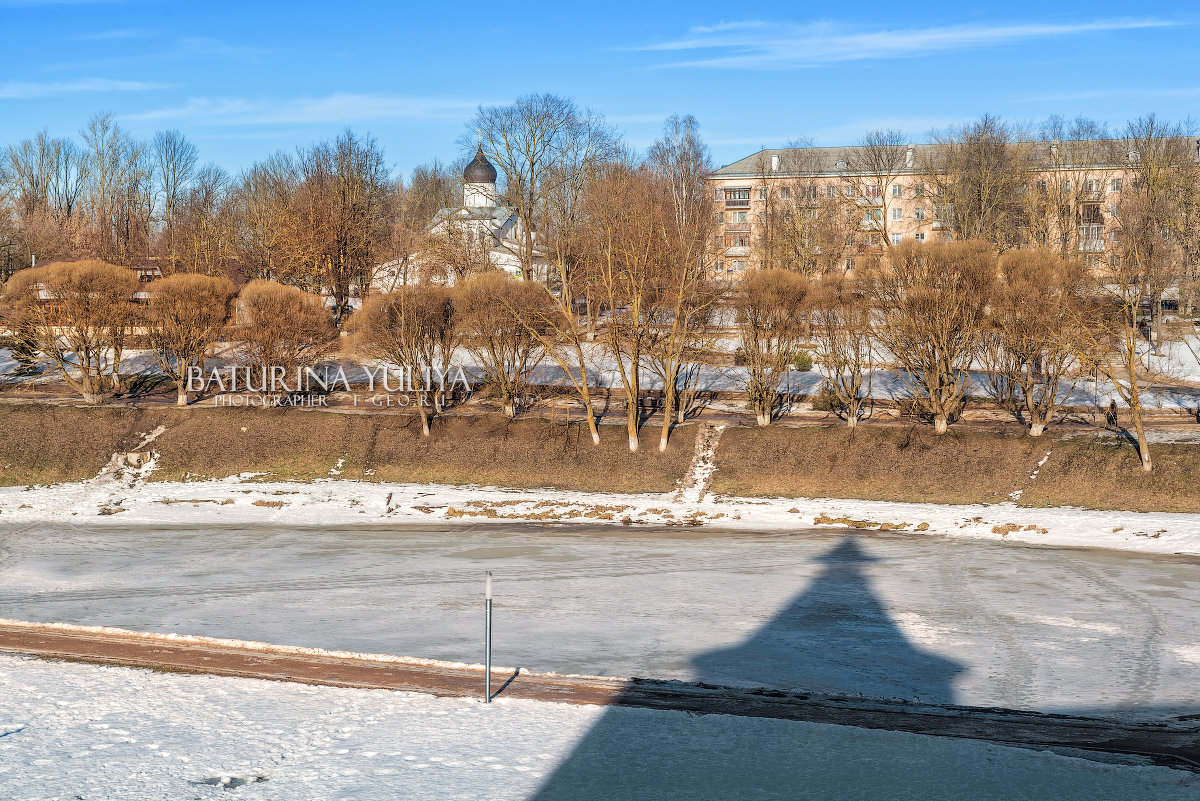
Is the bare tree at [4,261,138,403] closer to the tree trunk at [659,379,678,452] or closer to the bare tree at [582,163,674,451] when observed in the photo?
the bare tree at [582,163,674,451]

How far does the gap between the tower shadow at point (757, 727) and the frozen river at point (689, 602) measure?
74 millimetres

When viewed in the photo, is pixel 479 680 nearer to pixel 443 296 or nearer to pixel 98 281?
pixel 443 296

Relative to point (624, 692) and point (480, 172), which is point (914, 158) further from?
point (624, 692)

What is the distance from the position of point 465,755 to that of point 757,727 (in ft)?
11.2

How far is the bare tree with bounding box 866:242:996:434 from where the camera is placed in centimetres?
3206

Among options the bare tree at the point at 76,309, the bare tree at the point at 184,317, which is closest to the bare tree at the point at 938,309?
the bare tree at the point at 184,317

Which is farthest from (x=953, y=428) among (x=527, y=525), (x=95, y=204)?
(x=95, y=204)

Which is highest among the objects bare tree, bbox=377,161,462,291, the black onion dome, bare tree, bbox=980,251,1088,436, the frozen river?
the black onion dome

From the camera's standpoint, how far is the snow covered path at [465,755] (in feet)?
31.0

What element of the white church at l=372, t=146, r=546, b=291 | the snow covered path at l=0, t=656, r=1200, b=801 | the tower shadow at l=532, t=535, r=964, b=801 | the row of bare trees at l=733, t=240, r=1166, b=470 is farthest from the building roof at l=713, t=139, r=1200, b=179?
the snow covered path at l=0, t=656, r=1200, b=801

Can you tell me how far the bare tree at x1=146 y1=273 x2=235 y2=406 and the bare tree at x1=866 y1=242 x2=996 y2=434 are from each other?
25.2 metres

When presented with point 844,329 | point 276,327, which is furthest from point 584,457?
point 276,327

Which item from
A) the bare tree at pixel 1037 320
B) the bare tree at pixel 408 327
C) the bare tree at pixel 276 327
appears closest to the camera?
the bare tree at pixel 1037 320

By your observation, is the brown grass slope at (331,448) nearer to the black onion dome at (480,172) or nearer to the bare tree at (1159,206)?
the bare tree at (1159,206)
